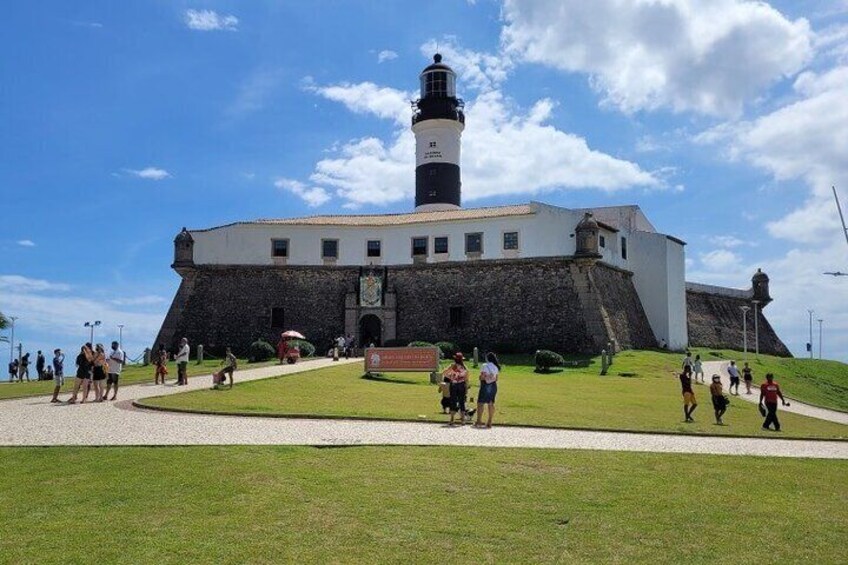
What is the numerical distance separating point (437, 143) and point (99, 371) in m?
37.7

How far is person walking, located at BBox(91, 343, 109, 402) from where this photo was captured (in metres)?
21.3

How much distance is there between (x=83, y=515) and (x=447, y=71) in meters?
51.7

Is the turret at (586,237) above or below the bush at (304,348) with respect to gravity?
above

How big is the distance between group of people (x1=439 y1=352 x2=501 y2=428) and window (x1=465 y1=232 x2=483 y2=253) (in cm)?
2567

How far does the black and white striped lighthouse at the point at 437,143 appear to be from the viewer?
55156 millimetres

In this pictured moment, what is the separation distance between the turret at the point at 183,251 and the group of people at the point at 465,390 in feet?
103

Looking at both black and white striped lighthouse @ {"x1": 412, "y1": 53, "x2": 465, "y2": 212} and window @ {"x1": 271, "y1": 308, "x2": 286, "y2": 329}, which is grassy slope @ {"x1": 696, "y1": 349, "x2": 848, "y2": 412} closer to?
black and white striped lighthouse @ {"x1": 412, "y1": 53, "x2": 465, "y2": 212}

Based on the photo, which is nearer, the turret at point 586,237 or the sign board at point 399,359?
the sign board at point 399,359

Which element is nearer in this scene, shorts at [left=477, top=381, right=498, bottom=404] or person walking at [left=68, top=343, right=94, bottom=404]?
shorts at [left=477, top=381, right=498, bottom=404]

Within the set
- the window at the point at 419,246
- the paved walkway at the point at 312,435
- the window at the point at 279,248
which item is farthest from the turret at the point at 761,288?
the paved walkway at the point at 312,435

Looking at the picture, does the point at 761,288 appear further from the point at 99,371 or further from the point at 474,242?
the point at 99,371

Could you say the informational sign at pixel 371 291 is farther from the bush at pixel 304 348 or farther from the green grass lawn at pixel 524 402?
the green grass lawn at pixel 524 402

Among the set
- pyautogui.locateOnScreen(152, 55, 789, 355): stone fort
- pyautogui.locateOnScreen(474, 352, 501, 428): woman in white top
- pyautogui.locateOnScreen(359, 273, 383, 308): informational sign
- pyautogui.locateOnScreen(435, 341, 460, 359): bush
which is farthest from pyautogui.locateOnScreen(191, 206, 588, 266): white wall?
pyautogui.locateOnScreen(474, 352, 501, 428): woman in white top

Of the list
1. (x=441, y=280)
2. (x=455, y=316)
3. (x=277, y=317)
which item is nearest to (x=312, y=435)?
(x=455, y=316)
